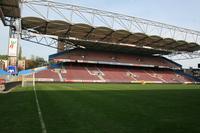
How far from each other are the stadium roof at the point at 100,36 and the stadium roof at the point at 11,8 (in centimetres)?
297

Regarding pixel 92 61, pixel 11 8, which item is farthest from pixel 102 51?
pixel 11 8

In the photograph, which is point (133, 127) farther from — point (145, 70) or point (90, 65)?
point (145, 70)

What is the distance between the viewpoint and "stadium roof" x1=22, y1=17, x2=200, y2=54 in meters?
51.6

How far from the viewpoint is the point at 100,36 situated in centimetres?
6022

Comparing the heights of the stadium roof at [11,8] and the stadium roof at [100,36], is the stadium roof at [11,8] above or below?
above

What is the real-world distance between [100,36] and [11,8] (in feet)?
73.7

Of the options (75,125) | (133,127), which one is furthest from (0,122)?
(133,127)

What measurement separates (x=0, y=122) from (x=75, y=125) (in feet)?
8.48

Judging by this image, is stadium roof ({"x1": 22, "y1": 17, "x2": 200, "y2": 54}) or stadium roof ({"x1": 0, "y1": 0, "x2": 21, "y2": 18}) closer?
stadium roof ({"x1": 0, "y1": 0, "x2": 21, "y2": 18})

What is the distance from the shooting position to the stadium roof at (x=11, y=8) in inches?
1523

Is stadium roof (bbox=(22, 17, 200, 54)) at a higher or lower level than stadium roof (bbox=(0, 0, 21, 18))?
lower

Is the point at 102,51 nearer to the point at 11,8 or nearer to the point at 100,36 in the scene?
the point at 100,36

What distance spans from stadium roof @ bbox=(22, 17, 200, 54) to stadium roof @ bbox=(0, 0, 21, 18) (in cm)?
297

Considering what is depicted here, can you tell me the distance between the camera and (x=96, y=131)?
318 inches
